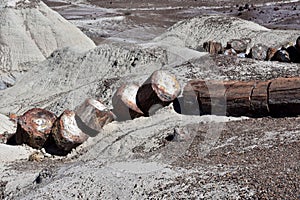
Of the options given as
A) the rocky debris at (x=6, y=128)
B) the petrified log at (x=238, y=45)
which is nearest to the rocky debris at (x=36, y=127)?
the rocky debris at (x=6, y=128)

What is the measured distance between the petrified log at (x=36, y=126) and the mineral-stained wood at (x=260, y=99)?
3.40m

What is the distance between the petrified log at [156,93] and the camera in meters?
8.54

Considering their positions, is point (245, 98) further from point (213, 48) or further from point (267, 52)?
point (213, 48)

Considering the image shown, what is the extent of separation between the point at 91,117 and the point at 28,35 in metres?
9.93

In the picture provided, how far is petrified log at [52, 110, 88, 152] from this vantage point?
8367mm

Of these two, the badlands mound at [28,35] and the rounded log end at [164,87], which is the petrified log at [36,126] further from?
the badlands mound at [28,35]

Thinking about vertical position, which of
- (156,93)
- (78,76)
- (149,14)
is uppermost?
(156,93)

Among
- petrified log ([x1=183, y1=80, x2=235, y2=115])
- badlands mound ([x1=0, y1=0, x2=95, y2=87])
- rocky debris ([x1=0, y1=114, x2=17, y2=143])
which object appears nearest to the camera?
petrified log ([x1=183, y1=80, x2=235, y2=115])

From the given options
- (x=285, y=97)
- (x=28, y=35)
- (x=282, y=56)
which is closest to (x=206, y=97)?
(x=285, y=97)

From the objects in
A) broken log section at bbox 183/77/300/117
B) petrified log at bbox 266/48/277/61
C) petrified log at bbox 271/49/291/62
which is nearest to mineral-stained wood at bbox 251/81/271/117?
broken log section at bbox 183/77/300/117

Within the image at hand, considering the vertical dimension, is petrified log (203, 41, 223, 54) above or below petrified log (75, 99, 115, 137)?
below

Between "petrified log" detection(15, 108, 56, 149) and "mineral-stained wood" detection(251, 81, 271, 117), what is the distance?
340 centimetres

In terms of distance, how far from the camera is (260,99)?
7.77m

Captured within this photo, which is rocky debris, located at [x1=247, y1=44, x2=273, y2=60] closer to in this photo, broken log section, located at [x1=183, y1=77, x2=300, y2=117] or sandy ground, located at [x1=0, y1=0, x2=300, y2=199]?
sandy ground, located at [x1=0, y1=0, x2=300, y2=199]
